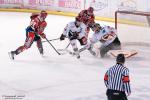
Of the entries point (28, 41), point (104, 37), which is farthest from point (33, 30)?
point (104, 37)

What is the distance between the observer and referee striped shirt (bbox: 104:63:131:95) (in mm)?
4746

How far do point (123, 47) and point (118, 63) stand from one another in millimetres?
4618

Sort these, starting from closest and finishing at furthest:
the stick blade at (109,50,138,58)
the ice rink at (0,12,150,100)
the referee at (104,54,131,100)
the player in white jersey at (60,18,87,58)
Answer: the referee at (104,54,131,100)
the ice rink at (0,12,150,100)
the player in white jersey at (60,18,87,58)
the stick blade at (109,50,138,58)

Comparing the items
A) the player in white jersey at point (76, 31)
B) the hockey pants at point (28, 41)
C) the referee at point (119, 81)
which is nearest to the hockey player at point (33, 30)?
the hockey pants at point (28, 41)

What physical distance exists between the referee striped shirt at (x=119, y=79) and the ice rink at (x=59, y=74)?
134cm

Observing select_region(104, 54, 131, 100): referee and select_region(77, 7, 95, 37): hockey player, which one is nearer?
select_region(104, 54, 131, 100): referee

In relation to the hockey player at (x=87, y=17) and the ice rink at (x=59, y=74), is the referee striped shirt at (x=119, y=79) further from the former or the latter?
the hockey player at (x=87, y=17)

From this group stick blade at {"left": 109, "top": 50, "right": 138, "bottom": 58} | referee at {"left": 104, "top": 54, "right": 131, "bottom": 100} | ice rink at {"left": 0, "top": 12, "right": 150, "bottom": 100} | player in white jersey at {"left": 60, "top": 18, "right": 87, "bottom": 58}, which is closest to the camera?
referee at {"left": 104, "top": 54, "right": 131, "bottom": 100}

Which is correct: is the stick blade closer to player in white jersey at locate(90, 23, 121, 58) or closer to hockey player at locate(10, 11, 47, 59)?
player in white jersey at locate(90, 23, 121, 58)

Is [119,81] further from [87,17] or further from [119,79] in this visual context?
[87,17]

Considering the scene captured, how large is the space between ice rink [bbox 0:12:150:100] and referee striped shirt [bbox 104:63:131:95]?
1.34 metres

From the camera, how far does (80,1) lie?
1373 cm

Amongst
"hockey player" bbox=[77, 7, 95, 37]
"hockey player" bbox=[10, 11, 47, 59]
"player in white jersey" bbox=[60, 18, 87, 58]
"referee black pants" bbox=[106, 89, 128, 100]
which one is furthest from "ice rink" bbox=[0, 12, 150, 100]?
"referee black pants" bbox=[106, 89, 128, 100]

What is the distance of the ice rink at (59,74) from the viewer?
20.8 ft
